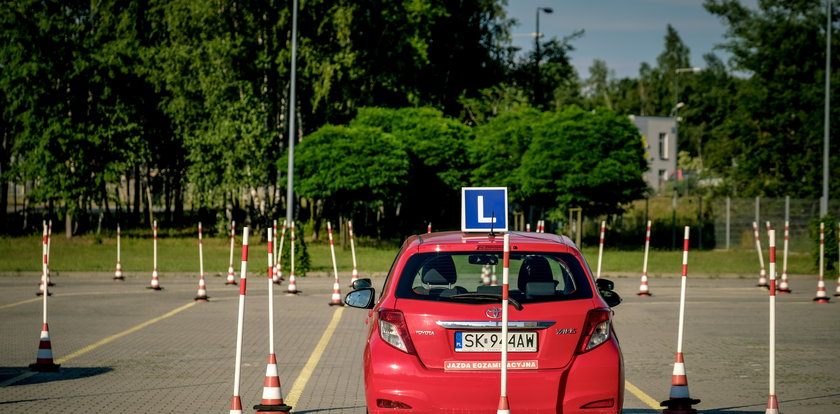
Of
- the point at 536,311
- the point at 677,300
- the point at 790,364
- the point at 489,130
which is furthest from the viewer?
the point at 489,130

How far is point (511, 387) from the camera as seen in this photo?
646 cm

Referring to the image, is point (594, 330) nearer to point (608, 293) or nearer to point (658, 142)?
point (608, 293)

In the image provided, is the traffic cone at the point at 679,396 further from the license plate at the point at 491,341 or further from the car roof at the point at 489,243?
the license plate at the point at 491,341

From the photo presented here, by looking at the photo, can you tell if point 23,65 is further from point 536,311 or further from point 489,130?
point 536,311

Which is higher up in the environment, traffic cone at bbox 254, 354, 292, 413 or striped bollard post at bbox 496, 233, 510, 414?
striped bollard post at bbox 496, 233, 510, 414

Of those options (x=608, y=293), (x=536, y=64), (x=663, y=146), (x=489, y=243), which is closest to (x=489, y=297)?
(x=489, y=243)

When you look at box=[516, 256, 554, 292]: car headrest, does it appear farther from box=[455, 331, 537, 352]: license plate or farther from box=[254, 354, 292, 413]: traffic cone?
box=[254, 354, 292, 413]: traffic cone

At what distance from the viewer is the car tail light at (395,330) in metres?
6.64

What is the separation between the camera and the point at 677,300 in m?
21.3

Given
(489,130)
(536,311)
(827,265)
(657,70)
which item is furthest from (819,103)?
(657,70)

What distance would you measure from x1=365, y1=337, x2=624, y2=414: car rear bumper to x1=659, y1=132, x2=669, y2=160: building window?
84.8 metres

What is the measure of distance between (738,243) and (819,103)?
34.7ft

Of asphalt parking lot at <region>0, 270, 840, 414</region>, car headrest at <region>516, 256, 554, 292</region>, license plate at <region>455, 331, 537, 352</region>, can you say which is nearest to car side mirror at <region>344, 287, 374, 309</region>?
asphalt parking lot at <region>0, 270, 840, 414</region>

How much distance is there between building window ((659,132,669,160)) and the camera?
89681 millimetres
